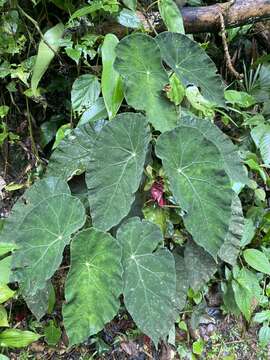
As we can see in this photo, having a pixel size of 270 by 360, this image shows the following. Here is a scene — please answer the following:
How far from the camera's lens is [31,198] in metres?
1.41

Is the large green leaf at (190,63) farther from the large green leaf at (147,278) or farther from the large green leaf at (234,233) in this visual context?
the large green leaf at (147,278)

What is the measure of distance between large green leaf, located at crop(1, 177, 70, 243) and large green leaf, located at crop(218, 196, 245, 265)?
1.88ft

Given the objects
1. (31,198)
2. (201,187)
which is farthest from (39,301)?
(201,187)

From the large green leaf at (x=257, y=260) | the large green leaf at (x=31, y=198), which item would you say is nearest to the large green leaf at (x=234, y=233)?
the large green leaf at (x=257, y=260)

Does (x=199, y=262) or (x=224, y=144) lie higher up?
(x=224, y=144)

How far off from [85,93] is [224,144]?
0.51 metres

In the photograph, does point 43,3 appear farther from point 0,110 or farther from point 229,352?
point 229,352

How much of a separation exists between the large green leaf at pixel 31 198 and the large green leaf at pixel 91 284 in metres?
0.22

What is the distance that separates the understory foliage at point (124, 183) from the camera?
4.07 ft

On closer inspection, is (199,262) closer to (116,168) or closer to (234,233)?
(234,233)

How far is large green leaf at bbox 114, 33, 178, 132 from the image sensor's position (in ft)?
4.36

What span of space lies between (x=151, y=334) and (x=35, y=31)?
1185 mm

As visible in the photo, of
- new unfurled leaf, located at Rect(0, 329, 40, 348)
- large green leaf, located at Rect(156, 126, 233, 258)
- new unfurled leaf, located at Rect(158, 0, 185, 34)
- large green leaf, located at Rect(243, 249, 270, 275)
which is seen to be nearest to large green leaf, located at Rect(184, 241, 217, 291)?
large green leaf, located at Rect(156, 126, 233, 258)

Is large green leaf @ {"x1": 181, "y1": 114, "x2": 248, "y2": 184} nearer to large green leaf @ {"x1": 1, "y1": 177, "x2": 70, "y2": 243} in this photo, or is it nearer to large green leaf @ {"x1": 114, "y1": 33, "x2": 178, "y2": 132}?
large green leaf @ {"x1": 114, "y1": 33, "x2": 178, "y2": 132}
